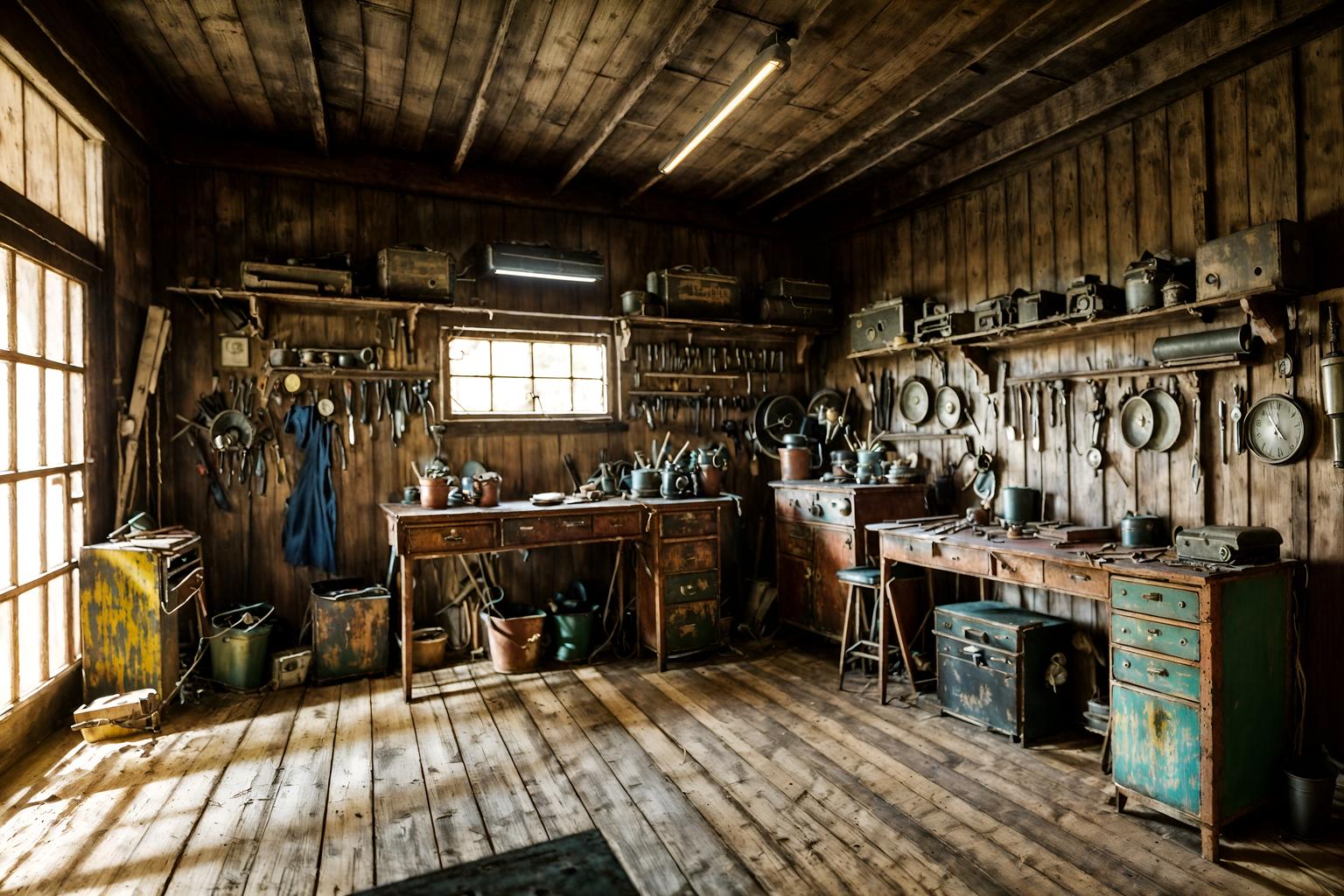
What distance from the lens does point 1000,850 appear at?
2.38 metres

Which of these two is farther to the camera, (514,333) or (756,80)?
(514,333)

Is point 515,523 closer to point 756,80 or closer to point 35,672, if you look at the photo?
point 35,672

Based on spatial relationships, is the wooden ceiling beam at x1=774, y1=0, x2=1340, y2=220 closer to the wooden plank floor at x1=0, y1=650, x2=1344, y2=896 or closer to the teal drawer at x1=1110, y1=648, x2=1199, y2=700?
the teal drawer at x1=1110, y1=648, x2=1199, y2=700

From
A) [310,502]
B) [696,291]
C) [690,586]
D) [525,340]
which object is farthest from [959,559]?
[310,502]

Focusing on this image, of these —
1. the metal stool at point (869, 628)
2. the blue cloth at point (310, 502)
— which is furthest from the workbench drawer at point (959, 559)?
the blue cloth at point (310, 502)

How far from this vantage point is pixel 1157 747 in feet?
8.32

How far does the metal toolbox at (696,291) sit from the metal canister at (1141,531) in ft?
9.53

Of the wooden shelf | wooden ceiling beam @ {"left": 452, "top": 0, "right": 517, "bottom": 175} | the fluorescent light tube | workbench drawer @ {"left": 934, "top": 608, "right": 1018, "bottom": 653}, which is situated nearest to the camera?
wooden ceiling beam @ {"left": 452, "top": 0, "right": 517, "bottom": 175}

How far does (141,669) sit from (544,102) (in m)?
3.48

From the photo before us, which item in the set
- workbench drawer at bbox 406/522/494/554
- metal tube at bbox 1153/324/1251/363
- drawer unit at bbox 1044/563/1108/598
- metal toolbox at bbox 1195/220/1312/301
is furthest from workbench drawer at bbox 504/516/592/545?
metal toolbox at bbox 1195/220/1312/301

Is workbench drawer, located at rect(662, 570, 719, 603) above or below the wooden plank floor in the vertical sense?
above

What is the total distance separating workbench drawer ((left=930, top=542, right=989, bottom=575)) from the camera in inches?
133

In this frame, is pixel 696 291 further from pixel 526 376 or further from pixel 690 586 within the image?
pixel 690 586

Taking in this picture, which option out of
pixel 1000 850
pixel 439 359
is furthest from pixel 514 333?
pixel 1000 850
